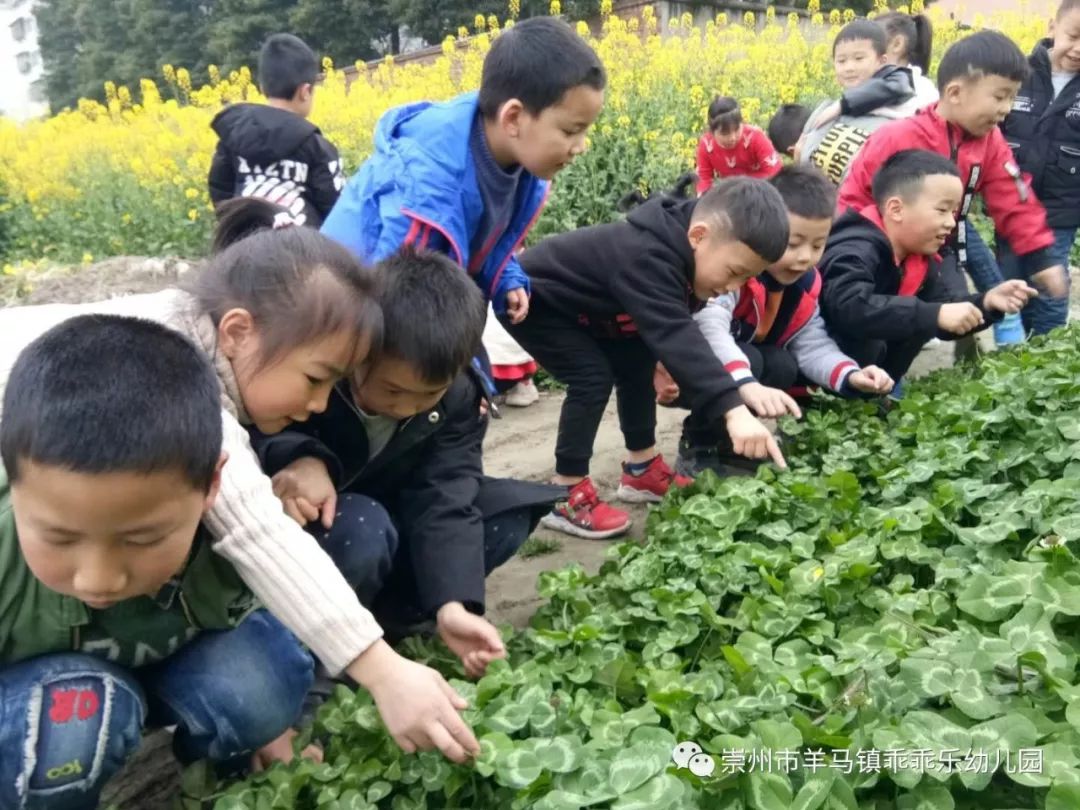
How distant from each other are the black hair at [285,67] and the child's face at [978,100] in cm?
294

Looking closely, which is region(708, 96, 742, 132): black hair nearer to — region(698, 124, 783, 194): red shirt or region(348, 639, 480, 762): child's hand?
region(698, 124, 783, 194): red shirt

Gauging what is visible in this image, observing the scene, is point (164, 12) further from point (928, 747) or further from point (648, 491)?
point (928, 747)

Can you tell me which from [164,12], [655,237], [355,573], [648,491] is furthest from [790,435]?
[164,12]

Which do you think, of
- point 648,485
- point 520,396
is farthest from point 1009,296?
point 520,396

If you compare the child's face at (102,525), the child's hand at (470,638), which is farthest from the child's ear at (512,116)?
the child's face at (102,525)

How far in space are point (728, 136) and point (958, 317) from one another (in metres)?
2.98

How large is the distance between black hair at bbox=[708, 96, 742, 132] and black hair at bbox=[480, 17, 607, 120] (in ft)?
11.5

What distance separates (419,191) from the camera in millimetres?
2658

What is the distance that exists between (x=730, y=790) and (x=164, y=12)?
38.3 m

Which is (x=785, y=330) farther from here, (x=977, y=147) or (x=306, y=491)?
(x=306, y=491)

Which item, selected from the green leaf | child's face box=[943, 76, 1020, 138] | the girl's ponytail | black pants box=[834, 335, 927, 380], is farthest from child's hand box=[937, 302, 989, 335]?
the green leaf

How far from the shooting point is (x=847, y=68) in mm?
5508

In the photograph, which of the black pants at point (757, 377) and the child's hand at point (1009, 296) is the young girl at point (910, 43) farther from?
the black pants at point (757, 377)

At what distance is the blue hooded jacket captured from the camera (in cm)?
266
